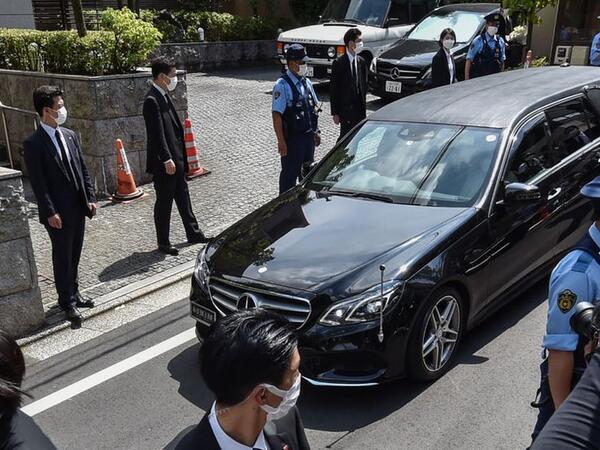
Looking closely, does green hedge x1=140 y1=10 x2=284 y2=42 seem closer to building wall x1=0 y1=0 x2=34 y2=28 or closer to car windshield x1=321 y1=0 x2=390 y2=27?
building wall x1=0 y1=0 x2=34 y2=28

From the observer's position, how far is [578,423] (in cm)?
149

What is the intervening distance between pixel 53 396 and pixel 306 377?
69.6 inches

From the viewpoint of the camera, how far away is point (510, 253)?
195 inches

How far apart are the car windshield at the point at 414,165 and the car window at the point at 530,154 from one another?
19cm

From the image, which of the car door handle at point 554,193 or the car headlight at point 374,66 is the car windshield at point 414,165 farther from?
the car headlight at point 374,66

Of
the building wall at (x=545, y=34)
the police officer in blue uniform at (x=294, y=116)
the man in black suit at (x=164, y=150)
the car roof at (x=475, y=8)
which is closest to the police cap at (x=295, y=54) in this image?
the police officer in blue uniform at (x=294, y=116)

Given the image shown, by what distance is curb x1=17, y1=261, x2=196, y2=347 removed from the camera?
5418 millimetres

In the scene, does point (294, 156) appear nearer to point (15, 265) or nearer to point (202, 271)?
point (202, 271)

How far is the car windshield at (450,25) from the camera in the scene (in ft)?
45.1

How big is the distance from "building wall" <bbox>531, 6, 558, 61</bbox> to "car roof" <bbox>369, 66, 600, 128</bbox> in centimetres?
1116

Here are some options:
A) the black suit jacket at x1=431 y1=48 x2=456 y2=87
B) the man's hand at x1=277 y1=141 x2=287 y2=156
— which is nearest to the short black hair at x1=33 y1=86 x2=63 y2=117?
the man's hand at x1=277 y1=141 x2=287 y2=156

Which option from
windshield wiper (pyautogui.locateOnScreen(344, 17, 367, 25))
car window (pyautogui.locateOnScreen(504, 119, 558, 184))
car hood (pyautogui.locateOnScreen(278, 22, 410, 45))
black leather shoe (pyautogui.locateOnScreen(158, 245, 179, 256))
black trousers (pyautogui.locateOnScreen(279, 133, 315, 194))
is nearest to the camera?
car window (pyautogui.locateOnScreen(504, 119, 558, 184))

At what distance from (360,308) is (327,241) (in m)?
0.66

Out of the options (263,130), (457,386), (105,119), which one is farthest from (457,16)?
→ (457,386)
